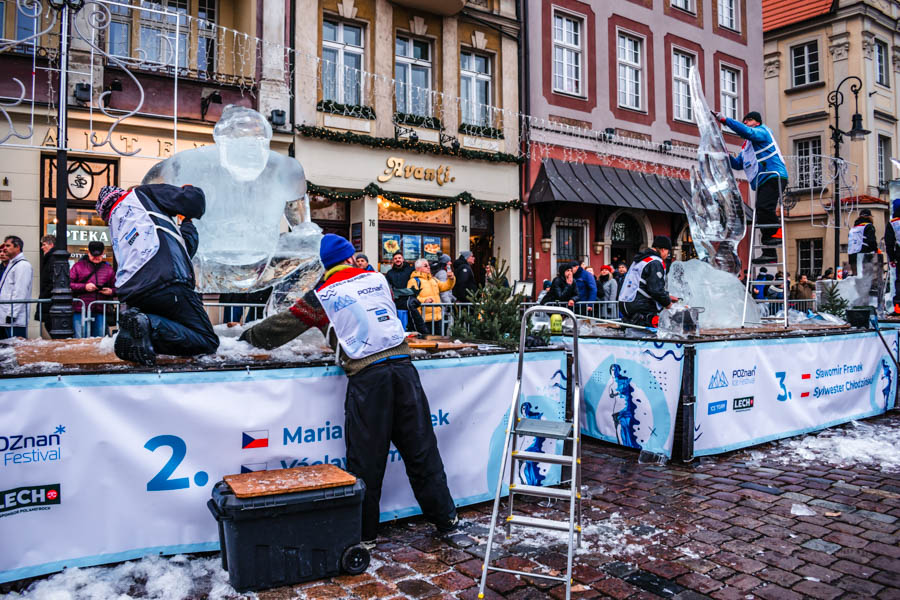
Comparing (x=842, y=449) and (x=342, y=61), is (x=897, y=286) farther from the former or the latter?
(x=342, y=61)

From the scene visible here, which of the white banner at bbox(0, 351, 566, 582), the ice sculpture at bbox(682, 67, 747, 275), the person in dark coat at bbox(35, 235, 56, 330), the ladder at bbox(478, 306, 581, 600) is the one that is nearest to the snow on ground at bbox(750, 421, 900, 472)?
the ice sculpture at bbox(682, 67, 747, 275)

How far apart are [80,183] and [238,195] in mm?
7964

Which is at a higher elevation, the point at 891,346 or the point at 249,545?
the point at 891,346

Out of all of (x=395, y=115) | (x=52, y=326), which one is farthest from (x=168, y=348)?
(x=395, y=115)

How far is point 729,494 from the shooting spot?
5113 mm

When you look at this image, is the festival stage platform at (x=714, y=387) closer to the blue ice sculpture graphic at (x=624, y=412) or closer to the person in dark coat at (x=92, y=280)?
the blue ice sculpture graphic at (x=624, y=412)

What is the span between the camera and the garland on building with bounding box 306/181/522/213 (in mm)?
13375

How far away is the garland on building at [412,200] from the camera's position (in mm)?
13375

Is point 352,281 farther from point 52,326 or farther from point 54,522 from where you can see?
point 52,326

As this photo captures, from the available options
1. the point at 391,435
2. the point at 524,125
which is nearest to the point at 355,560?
the point at 391,435

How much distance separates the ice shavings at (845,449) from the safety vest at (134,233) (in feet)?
18.2

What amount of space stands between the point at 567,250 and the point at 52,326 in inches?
495

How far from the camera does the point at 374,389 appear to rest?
3990mm

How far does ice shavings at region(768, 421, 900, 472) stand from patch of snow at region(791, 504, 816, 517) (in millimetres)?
1372
